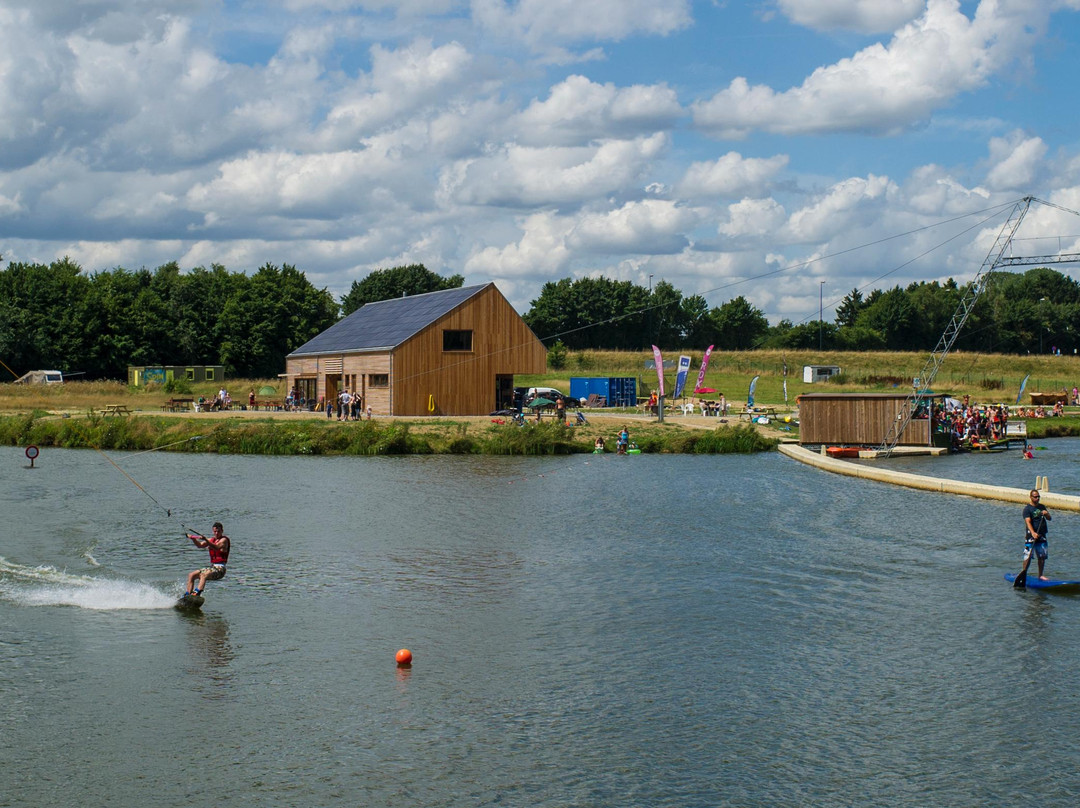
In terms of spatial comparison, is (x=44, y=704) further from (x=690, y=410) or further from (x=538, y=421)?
(x=690, y=410)

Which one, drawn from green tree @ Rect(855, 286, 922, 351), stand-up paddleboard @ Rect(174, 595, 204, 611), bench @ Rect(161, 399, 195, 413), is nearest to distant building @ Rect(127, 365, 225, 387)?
bench @ Rect(161, 399, 195, 413)

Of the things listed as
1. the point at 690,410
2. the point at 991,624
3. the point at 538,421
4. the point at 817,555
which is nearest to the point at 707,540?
the point at 817,555

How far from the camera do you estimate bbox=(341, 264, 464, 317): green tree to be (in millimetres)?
140375

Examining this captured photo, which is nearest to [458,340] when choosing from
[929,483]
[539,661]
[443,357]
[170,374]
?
[443,357]

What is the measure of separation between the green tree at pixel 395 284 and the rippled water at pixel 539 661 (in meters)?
108

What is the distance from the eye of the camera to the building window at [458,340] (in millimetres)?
66750

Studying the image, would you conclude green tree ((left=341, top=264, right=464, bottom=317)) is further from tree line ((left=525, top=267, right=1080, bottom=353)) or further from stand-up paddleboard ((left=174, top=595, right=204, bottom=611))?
stand-up paddleboard ((left=174, top=595, right=204, bottom=611))

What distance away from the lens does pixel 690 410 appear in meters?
69.9

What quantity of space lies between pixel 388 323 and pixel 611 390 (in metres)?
16.3

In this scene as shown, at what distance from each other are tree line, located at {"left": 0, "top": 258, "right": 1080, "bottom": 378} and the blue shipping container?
2531 centimetres

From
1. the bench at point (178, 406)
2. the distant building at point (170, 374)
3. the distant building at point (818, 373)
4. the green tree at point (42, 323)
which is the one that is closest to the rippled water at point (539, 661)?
the bench at point (178, 406)

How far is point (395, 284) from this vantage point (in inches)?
5541

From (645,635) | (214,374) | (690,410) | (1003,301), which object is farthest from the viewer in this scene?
(1003,301)

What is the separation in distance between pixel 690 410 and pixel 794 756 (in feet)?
185
